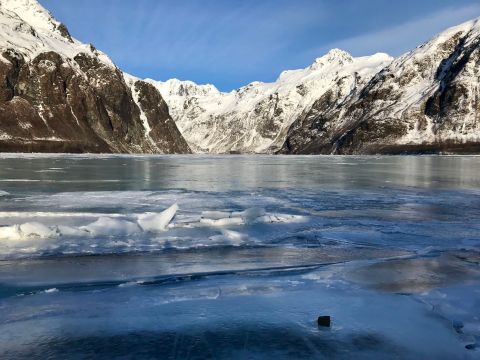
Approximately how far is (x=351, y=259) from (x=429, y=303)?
11.0 ft

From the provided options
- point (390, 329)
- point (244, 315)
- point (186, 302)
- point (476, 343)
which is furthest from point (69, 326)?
point (476, 343)

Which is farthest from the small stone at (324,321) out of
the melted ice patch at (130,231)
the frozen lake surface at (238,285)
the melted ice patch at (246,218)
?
the melted ice patch at (246,218)

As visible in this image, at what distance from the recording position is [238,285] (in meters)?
9.59

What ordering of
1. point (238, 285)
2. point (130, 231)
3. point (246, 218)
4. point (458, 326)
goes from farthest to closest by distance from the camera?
point (246, 218)
point (130, 231)
point (238, 285)
point (458, 326)

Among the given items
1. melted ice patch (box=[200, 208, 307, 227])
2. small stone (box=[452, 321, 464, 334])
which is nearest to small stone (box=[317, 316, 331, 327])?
small stone (box=[452, 321, 464, 334])

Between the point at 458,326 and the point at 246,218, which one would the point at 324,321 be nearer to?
the point at 458,326

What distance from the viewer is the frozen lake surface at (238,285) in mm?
6902

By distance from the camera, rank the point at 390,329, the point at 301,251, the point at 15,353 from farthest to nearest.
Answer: the point at 301,251 → the point at 390,329 → the point at 15,353

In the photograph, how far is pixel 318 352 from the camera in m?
6.67

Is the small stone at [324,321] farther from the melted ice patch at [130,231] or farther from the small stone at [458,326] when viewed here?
the melted ice patch at [130,231]

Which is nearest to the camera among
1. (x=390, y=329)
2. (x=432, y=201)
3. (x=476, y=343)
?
(x=476, y=343)

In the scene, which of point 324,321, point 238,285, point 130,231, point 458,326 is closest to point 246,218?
point 130,231

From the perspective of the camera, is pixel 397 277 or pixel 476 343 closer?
pixel 476 343

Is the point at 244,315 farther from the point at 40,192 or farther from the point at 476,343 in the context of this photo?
the point at 40,192
